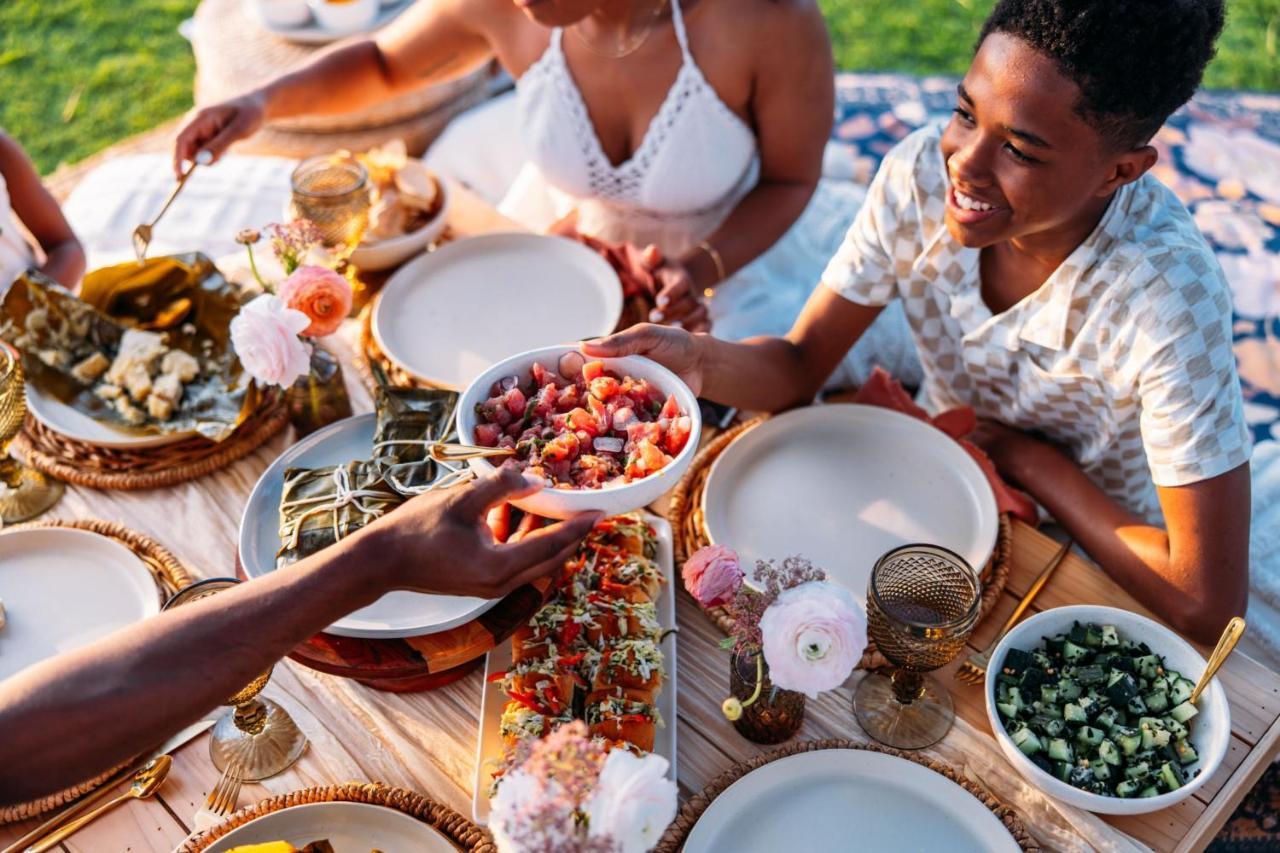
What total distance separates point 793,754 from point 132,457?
141 centimetres

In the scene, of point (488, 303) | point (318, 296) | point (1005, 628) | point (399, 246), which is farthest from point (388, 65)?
point (1005, 628)

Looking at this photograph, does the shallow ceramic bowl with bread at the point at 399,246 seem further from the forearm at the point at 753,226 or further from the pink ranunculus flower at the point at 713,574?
the pink ranunculus flower at the point at 713,574

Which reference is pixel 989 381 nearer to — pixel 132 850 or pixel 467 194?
pixel 467 194

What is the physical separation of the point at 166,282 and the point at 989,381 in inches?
72.2

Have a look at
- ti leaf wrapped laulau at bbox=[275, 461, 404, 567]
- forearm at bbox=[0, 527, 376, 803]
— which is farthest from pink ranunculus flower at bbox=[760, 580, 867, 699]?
ti leaf wrapped laulau at bbox=[275, 461, 404, 567]

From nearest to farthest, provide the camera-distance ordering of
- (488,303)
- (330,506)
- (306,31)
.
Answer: (330,506), (488,303), (306,31)

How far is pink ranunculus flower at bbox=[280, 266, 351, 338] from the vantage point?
1848 mm

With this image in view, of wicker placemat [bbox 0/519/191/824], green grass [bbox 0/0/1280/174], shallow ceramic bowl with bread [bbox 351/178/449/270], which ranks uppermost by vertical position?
shallow ceramic bowl with bread [bbox 351/178/449/270]

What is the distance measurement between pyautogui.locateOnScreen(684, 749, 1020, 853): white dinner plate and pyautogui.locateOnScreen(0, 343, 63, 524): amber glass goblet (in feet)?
4.66

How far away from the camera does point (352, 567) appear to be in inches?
52.6

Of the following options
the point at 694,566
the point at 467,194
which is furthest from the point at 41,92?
the point at 694,566

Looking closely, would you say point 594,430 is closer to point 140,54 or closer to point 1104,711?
point 1104,711

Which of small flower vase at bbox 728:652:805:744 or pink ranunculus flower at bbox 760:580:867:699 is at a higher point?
pink ranunculus flower at bbox 760:580:867:699

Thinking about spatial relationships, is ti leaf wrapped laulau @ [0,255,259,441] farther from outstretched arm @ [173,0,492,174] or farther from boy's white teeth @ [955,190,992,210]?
boy's white teeth @ [955,190,992,210]
